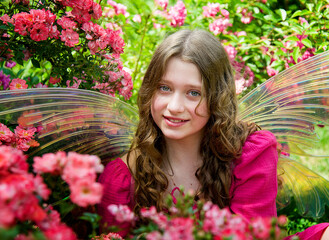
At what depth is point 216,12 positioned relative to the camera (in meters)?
2.84

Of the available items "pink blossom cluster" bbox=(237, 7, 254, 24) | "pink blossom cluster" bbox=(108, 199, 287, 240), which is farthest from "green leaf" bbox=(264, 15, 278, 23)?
"pink blossom cluster" bbox=(108, 199, 287, 240)

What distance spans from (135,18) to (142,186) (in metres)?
1.42

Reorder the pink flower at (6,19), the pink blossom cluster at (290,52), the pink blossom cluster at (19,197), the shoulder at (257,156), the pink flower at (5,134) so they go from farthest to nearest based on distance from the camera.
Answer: the pink blossom cluster at (290,52)
the shoulder at (257,156)
the pink flower at (6,19)
the pink flower at (5,134)
the pink blossom cluster at (19,197)

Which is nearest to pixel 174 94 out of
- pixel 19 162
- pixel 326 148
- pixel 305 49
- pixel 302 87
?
pixel 302 87

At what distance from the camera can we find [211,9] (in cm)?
283

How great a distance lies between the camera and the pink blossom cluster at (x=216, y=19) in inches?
110

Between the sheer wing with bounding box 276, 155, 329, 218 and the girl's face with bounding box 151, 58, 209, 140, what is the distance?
31.0 inches

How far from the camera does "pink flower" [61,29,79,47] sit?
175cm

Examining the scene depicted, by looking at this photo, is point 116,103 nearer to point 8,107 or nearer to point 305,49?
point 8,107

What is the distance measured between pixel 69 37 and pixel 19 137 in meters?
0.48

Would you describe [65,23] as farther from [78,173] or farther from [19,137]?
[78,173]

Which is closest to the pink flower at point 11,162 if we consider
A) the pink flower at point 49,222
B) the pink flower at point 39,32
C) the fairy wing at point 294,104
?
the pink flower at point 49,222

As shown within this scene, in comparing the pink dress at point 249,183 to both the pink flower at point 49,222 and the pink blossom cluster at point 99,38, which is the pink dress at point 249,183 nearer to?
the pink blossom cluster at point 99,38

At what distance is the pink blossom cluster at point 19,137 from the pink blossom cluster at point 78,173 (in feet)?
2.64
